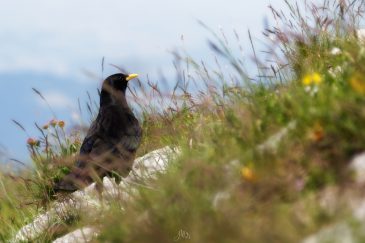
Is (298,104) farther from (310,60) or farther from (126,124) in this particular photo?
(126,124)

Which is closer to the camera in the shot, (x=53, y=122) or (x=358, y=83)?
(x=358, y=83)

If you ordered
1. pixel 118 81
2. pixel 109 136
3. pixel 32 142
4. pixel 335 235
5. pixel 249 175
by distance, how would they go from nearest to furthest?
pixel 335 235 < pixel 249 175 < pixel 109 136 < pixel 32 142 < pixel 118 81

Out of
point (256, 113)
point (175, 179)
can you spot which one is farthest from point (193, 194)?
point (256, 113)

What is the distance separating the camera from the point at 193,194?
3840mm

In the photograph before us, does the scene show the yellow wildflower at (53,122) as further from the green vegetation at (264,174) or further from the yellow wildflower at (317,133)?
the yellow wildflower at (317,133)

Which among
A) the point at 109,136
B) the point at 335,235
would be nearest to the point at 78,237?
the point at 109,136

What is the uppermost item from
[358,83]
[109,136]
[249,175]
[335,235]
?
[109,136]

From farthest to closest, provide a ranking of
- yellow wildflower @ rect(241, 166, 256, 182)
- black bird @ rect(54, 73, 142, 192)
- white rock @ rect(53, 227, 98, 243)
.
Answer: black bird @ rect(54, 73, 142, 192)
white rock @ rect(53, 227, 98, 243)
yellow wildflower @ rect(241, 166, 256, 182)

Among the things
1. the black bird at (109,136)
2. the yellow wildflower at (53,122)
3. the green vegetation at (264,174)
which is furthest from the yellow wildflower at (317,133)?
the yellow wildflower at (53,122)

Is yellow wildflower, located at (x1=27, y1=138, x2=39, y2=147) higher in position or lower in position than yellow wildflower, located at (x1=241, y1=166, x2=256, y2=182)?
higher

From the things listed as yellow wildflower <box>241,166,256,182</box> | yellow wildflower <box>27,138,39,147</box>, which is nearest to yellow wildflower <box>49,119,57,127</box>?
yellow wildflower <box>27,138,39,147</box>

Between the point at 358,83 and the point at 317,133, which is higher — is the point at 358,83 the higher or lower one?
the higher one

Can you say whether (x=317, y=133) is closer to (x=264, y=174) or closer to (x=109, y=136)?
(x=264, y=174)

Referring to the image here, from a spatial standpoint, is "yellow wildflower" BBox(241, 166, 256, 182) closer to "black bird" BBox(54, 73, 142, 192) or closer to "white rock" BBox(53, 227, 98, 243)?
"white rock" BBox(53, 227, 98, 243)
